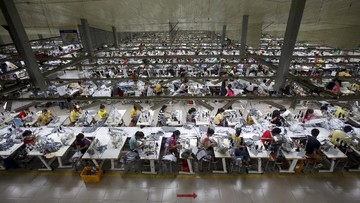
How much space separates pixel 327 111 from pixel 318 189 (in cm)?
436

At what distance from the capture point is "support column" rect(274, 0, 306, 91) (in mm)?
4098

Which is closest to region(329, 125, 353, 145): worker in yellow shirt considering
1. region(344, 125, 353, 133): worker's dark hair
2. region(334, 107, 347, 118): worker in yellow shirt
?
Result: region(344, 125, 353, 133): worker's dark hair

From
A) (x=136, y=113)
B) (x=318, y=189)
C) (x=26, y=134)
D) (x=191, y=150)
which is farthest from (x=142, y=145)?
(x=318, y=189)

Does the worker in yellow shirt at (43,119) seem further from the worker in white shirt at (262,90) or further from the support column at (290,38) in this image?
the worker in white shirt at (262,90)

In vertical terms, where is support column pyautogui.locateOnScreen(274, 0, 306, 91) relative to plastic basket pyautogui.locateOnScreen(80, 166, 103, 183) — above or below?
above

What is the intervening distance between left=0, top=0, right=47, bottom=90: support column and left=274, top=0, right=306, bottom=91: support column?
231 inches

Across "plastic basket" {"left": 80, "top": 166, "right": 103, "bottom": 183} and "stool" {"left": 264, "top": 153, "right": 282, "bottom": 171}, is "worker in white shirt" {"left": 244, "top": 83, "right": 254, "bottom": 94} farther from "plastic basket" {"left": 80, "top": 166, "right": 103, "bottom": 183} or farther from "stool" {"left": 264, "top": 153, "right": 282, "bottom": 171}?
"plastic basket" {"left": 80, "top": 166, "right": 103, "bottom": 183}

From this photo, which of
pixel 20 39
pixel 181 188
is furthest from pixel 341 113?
pixel 20 39

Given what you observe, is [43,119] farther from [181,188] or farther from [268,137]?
[268,137]

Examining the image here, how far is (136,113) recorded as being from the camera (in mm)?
9461

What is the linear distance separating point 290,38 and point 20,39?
6.07m

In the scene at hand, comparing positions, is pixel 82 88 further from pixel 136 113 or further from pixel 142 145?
pixel 142 145

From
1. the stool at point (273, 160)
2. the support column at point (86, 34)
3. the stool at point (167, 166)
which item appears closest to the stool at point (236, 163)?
the stool at point (273, 160)

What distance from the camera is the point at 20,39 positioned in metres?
4.10
